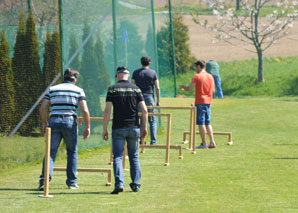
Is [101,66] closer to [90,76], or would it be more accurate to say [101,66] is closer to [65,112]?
[90,76]

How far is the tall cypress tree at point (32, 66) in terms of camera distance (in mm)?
18131

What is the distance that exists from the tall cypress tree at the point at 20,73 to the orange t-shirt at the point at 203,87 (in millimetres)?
4391

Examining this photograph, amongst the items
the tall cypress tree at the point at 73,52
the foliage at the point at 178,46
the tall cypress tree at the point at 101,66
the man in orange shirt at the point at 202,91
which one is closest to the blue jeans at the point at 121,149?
the man in orange shirt at the point at 202,91

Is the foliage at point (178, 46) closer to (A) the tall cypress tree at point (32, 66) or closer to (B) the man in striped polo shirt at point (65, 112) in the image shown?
(A) the tall cypress tree at point (32, 66)

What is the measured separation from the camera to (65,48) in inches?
625

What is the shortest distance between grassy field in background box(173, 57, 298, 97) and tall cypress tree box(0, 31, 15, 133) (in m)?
19.8

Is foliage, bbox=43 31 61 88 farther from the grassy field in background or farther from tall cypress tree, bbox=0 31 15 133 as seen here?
the grassy field in background

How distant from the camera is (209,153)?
15633 mm

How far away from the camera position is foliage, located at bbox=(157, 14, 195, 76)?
116 ft

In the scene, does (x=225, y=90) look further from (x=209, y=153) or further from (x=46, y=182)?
(x=46, y=182)

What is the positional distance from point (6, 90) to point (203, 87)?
16.1 ft

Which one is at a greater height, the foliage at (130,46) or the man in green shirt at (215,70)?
the foliage at (130,46)

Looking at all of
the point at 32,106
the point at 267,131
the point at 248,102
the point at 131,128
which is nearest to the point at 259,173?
the point at 131,128

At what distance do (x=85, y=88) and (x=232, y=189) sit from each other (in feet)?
21.1
